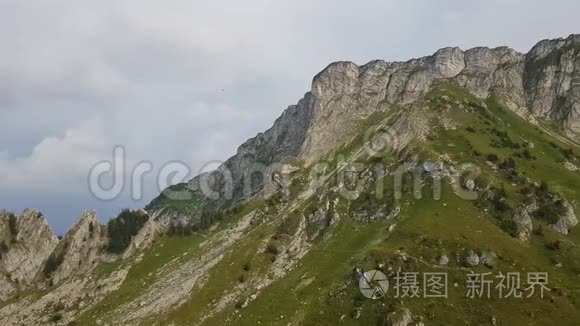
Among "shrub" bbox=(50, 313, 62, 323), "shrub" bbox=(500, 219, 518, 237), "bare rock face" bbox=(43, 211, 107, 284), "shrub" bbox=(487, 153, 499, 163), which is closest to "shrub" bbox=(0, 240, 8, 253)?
"bare rock face" bbox=(43, 211, 107, 284)

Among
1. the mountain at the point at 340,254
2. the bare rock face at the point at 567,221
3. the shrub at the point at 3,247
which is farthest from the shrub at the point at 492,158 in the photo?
the shrub at the point at 3,247

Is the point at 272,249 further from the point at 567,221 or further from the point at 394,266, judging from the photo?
the point at 567,221

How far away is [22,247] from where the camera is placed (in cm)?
18800

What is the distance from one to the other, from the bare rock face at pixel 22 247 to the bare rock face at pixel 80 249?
537 cm

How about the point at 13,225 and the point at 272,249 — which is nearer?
the point at 272,249

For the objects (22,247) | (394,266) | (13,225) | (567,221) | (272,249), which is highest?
(13,225)

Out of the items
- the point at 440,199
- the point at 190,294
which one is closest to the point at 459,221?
the point at 440,199

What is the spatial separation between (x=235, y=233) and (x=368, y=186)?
160 feet

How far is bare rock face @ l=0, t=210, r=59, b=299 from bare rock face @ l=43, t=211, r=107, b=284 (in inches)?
211

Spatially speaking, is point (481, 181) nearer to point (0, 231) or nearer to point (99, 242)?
point (99, 242)

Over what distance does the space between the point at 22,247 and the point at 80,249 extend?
19.8 m

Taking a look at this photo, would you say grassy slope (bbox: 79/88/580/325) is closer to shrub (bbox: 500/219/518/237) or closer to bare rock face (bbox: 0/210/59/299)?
shrub (bbox: 500/219/518/237)

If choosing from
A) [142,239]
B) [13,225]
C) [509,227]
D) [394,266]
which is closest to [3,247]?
[13,225]

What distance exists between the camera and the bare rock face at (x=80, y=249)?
18262 cm
